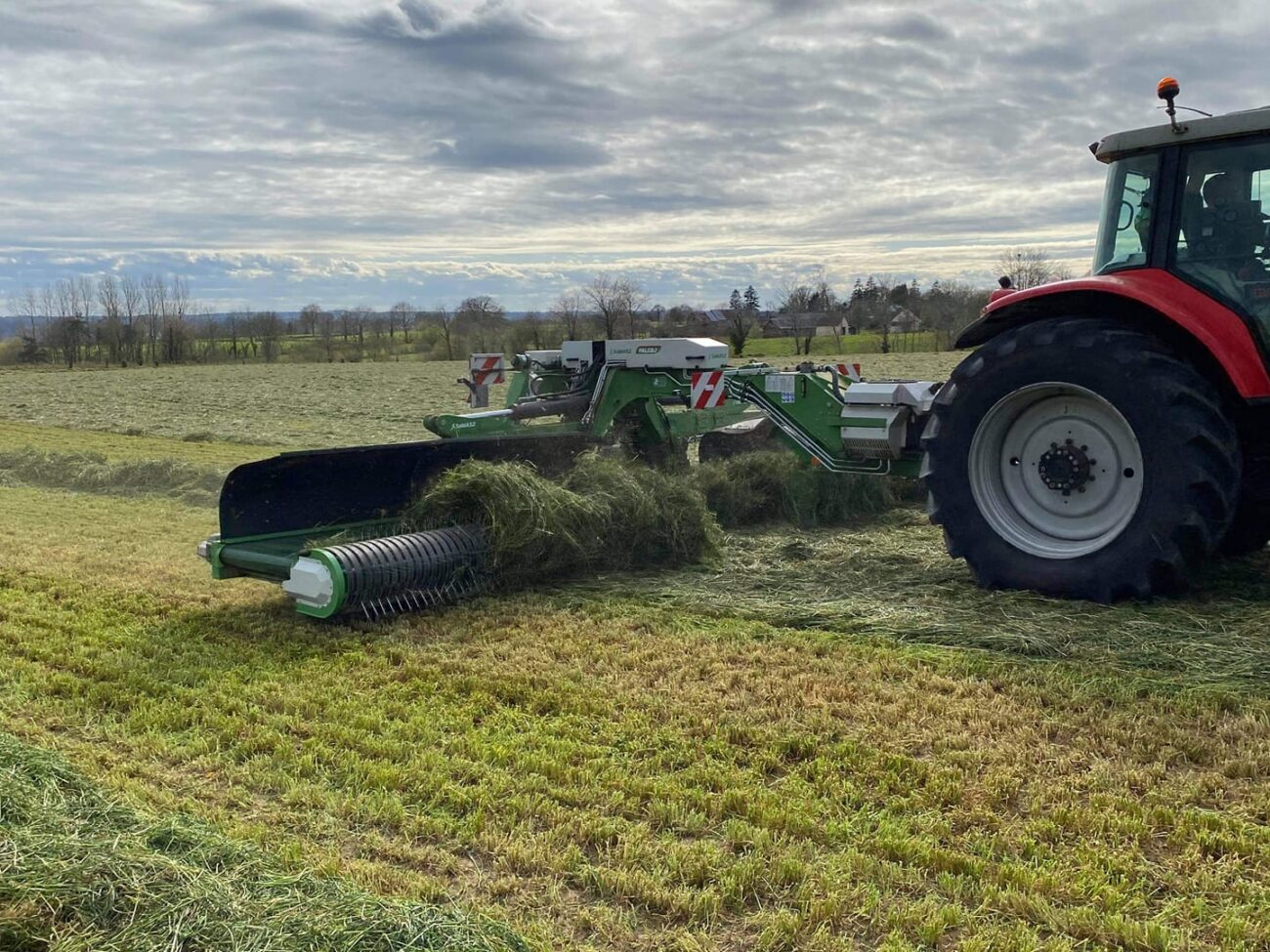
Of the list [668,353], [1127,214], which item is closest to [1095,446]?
[1127,214]

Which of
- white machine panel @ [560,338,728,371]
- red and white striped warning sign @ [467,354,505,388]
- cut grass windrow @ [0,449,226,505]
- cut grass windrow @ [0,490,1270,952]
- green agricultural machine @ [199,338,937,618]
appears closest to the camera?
cut grass windrow @ [0,490,1270,952]

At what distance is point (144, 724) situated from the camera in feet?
14.0

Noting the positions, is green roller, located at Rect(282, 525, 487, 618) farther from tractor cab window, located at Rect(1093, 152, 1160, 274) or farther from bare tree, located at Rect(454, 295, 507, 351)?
bare tree, located at Rect(454, 295, 507, 351)

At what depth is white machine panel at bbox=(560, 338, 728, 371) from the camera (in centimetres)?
834

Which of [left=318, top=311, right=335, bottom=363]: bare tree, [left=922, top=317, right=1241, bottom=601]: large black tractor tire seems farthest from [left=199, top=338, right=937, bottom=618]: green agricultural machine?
[left=318, top=311, right=335, bottom=363]: bare tree

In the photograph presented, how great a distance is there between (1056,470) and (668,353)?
3.44 m

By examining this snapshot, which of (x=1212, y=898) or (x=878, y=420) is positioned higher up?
(x=878, y=420)

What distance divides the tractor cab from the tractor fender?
8cm

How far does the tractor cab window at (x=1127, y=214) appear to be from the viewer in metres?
5.73

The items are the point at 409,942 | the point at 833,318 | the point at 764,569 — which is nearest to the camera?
the point at 409,942

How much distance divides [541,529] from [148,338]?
202ft

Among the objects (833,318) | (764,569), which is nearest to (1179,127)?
(764,569)

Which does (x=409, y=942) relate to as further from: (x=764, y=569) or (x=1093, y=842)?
(x=764, y=569)

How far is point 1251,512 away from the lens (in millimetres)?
6148
